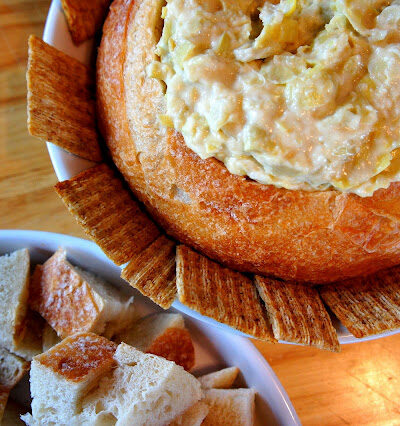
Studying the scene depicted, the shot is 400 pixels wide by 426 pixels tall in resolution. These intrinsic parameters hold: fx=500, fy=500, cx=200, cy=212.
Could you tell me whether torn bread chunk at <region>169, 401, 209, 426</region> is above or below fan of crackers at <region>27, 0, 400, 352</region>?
below

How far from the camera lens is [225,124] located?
3.10ft

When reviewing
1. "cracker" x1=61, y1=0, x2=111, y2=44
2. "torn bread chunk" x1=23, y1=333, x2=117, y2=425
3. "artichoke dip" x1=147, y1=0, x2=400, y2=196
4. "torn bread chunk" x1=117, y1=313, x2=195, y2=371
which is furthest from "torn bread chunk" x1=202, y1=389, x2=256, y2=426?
"cracker" x1=61, y1=0, x2=111, y2=44

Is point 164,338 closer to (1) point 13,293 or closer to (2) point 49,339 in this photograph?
(2) point 49,339

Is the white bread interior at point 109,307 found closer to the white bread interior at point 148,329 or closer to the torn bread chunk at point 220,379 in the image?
the white bread interior at point 148,329

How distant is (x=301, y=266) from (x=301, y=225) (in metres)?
0.15

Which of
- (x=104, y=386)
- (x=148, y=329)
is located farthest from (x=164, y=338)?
(x=104, y=386)

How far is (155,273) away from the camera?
119 centimetres

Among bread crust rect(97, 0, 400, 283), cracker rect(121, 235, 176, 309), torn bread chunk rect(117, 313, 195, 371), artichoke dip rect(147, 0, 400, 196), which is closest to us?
artichoke dip rect(147, 0, 400, 196)

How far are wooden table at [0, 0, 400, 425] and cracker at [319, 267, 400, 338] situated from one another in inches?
14.1

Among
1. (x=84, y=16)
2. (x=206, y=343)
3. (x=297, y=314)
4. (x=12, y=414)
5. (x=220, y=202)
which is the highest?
(x=84, y=16)

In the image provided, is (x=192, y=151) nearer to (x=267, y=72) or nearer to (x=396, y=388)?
(x=267, y=72)

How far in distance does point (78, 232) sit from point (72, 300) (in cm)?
25

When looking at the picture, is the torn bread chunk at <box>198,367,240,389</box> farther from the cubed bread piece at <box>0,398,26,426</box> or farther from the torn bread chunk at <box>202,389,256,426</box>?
the cubed bread piece at <box>0,398,26,426</box>

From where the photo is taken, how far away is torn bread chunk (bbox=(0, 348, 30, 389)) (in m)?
1.45
